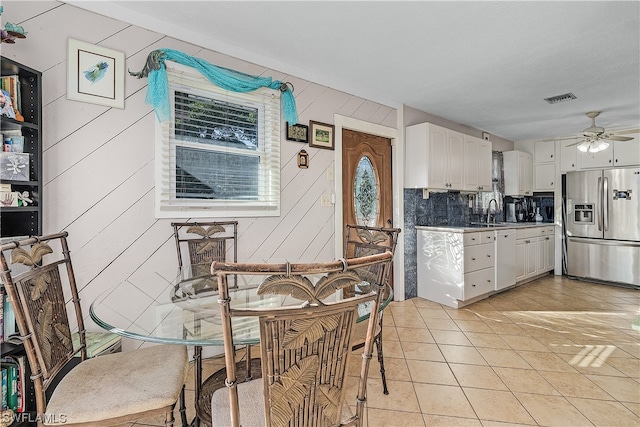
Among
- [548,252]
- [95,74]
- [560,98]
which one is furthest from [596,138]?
[95,74]

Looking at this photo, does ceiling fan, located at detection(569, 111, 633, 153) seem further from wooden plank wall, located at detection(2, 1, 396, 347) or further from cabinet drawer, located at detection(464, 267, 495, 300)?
wooden plank wall, located at detection(2, 1, 396, 347)

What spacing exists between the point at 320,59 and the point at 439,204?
2755mm

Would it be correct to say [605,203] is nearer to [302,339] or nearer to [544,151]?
[544,151]

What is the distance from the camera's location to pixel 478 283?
154 inches

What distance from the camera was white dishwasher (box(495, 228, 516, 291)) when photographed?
4.24 meters

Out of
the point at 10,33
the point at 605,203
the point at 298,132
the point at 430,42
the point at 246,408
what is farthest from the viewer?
the point at 605,203

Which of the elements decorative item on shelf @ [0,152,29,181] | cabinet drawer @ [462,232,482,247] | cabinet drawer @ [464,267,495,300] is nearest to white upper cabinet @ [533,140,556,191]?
cabinet drawer @ [464,267,495,300]

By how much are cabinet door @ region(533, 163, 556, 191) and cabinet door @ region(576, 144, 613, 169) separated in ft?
1.36

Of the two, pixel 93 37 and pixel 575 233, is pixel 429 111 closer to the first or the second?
pixel 575 233

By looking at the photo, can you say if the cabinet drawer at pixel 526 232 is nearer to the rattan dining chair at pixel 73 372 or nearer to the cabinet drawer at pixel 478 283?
the cabinet drawer at pixel 478 283

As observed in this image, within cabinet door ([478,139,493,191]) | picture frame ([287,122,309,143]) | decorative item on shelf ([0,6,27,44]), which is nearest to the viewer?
decorative item on shelf ([0,6,27,44])

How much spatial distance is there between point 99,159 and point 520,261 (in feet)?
17.2

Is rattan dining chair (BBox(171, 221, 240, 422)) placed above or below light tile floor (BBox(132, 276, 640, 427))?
above

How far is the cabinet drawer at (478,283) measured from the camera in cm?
376
